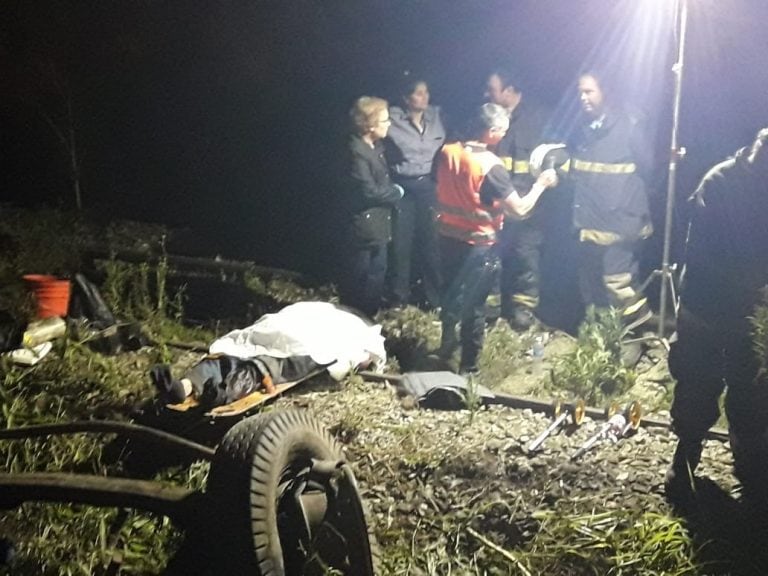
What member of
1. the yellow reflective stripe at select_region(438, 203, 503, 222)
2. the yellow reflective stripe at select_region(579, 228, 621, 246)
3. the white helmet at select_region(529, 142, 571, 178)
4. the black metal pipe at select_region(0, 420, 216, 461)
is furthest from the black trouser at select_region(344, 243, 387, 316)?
the black metal pipe at select_region(0, 420, 216, 461)

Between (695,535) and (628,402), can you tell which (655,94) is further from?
(695,535)

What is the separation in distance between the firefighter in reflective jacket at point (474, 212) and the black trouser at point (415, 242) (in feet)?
3.27

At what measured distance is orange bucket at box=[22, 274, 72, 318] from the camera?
20.8ft

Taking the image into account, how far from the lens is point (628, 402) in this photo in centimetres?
529

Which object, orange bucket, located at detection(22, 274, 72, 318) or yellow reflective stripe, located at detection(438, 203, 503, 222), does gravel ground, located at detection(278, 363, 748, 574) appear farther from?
orange bucket, located at detection(22, 274, 72, 318)

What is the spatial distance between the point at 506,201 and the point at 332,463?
116 inches

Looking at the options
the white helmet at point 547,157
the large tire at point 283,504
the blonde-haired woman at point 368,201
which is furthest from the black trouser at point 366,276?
the large tire at point 283,504

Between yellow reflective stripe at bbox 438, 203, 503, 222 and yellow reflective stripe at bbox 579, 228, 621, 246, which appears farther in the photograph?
yellow reflective stripe at bbox 579, 228, 621, 246

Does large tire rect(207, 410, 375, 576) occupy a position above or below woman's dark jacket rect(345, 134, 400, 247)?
below

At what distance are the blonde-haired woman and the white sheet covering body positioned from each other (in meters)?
0.84

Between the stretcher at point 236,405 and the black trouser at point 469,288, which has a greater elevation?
the black trouser at point 469,288

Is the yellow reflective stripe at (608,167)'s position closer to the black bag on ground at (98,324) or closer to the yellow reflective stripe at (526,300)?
the yellow reflective stripe at (526,300)

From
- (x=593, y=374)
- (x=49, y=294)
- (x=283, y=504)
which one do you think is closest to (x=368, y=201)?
(x=593, y=374)

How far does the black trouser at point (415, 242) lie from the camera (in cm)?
701
